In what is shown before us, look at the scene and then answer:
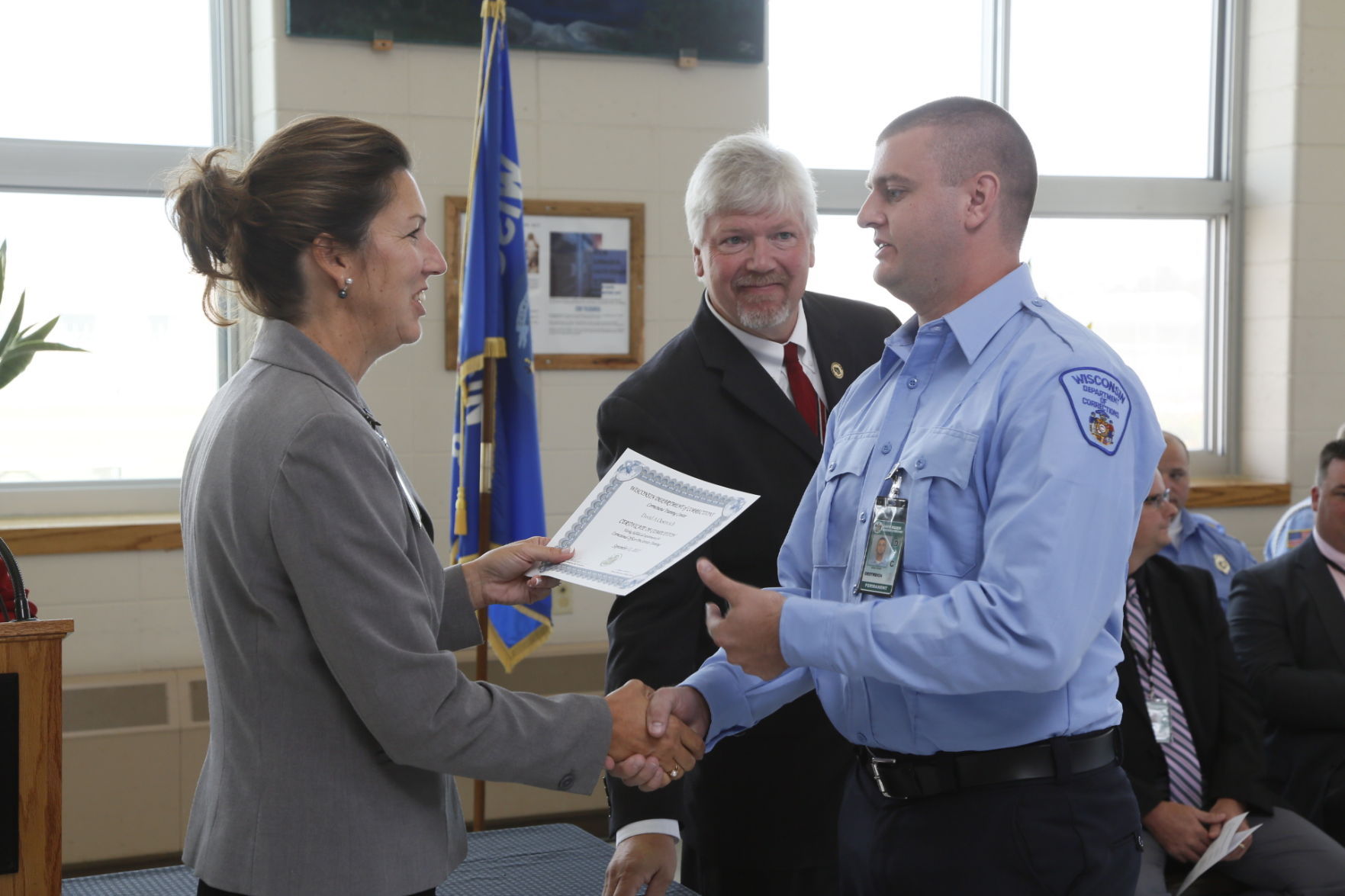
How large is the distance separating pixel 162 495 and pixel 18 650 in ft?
7.18

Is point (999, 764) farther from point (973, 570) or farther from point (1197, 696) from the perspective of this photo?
point (1197, 696)

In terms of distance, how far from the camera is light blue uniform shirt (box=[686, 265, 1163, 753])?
→ 4.38ft

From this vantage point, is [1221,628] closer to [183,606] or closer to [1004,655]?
[1004,655]

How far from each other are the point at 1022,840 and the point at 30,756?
1.41m

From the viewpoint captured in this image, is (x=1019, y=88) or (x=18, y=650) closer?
(x=18, y=650)

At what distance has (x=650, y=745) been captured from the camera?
1.76 meters

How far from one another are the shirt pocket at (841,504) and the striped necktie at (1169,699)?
5.34ft

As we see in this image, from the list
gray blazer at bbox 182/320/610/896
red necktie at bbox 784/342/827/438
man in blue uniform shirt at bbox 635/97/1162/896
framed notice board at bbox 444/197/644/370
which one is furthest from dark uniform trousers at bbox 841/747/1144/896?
framed notice board at bbox 444/197/644/370

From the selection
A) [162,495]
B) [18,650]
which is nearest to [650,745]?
[18,650]

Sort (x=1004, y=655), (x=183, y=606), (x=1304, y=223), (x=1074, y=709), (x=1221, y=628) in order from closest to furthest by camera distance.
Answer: (x=1004, y=655) < (x=1074, y=709) < (x=1221, y=628) < (x=183, y=606) < (x=1304, y=223)

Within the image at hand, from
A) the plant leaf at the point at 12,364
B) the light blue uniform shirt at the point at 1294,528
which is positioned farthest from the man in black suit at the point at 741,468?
the light blue uniform shirt at the point at 1294,528

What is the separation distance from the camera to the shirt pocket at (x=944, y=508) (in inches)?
56.7

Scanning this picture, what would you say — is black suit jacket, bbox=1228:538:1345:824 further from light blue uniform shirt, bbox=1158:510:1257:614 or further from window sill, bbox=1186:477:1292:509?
window sill, bbox=1186:477:1292:509

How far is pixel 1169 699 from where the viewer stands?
3.07 metres
